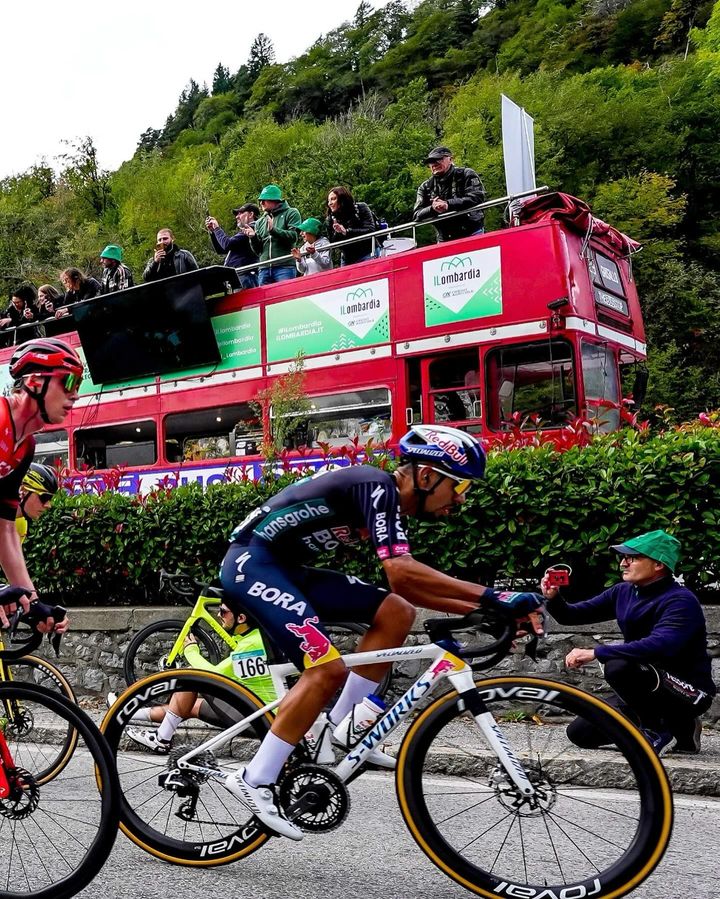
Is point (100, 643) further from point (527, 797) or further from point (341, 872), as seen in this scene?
point (527, 797)

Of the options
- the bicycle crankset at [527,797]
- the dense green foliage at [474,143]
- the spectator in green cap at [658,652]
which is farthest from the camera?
the dense green foliage at [474,143]

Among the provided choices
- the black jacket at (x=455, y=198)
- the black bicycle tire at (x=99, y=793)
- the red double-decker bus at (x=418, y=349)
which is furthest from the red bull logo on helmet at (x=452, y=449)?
the black jacket at (x=455, y=198)

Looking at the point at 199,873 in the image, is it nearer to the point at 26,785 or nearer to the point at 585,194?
the point at 26,785

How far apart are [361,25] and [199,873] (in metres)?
101

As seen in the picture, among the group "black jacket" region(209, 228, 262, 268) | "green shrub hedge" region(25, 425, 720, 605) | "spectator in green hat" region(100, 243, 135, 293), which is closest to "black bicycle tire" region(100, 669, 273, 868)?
"green shrub hedge" region(25, 425, 720, 605)

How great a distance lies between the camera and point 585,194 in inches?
1471

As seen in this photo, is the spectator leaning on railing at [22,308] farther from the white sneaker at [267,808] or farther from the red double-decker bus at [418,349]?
the white sneaker at [267,808]

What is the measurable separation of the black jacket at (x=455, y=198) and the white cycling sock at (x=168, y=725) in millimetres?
8540

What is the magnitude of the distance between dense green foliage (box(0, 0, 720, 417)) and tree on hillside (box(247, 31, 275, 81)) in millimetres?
15068

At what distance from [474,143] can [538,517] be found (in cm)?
3723

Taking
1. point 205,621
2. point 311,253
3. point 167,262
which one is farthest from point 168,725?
point 167,262

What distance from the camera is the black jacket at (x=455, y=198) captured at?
37.1 ft

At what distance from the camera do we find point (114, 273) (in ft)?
48.2

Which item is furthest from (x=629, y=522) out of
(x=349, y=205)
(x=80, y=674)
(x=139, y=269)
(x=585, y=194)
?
(x=139, y=269)
